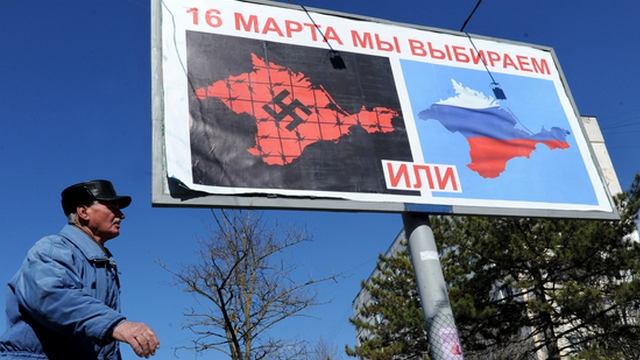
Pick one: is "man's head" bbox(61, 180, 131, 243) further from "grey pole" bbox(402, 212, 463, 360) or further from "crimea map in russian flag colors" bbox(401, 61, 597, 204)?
"crimea map in russian flag colors" bbox(401, 61, 597, 204)

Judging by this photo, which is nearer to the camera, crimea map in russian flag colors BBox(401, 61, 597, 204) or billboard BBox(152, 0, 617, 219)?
billboard BBox(152, 0, 617, 219)

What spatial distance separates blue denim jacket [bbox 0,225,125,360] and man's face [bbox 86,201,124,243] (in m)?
0.16

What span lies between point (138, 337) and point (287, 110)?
346 cm

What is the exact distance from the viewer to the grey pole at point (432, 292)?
470 centimetres

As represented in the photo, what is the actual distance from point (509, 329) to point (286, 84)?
10.7 meters

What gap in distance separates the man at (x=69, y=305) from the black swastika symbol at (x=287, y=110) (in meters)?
2.77

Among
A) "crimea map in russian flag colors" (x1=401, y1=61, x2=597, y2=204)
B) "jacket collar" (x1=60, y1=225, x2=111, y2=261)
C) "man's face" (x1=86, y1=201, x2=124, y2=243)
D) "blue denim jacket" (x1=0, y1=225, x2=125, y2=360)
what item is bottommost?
"blue denim jacket" (x1=0, y1=225, x2=125, y2=360)

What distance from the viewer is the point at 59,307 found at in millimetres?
1820

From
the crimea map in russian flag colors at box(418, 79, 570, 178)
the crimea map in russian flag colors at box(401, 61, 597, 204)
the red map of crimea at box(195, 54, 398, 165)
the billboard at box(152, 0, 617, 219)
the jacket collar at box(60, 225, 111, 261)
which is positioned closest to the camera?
the jacket collar at box(60, 225, 111, 261)

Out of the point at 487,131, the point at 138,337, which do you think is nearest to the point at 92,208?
the point at 138,337

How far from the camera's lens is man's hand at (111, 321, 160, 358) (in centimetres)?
175

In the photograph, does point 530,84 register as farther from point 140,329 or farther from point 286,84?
point 140,329

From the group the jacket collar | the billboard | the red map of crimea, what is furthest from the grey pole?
the jacket collar

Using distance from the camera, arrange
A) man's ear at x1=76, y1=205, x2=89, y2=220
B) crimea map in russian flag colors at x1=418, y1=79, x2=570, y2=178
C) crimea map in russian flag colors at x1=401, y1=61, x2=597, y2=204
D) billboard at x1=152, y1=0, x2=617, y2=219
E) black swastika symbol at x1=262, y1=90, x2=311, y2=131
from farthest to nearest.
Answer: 1. crimea map in russian flag colors at x1=418, y1=79, x2=570, y2=178
2. crimea map in russian flag colors at x1=401, y1=61, x2=597, y2=204
3. black swastika symbol at x1=262, y1=90, x2=311, y2=131
4. billboard at x1=152, y1=0, x2=617, y2=219
5. man's ear at x1=76, y1=205, x2=89, y2=220
